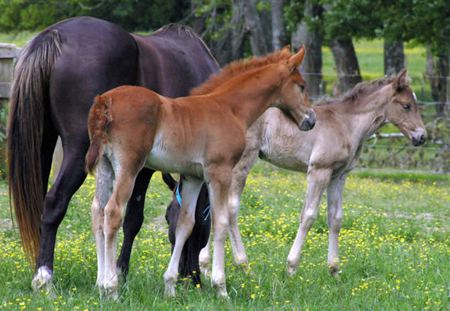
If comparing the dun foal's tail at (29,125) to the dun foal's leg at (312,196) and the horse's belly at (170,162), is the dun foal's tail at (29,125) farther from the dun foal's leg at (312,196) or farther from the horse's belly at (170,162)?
the dun foal's leg at (312,196)

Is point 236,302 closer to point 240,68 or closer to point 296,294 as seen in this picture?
point 296,294

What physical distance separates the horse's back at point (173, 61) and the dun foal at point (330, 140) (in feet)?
4.84

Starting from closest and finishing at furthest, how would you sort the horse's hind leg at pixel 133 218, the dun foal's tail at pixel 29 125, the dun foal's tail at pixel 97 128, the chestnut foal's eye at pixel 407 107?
the dun foal's tail at pixel 97 128 < the dun foal's tail at pixel 29 125 < the horse's hind leg at pixel 133 218 < the chestnut foal's eye at pixel 407 107

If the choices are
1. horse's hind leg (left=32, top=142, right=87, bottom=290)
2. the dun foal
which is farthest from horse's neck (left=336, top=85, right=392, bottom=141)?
horse's hind leg (left=32, top=142, right=87, bottom=290)

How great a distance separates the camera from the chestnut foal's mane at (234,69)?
6.08 metres

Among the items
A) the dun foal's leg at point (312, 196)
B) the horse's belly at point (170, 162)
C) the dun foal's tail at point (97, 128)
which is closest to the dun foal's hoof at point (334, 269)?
the dun foal's leg at point (312, 196)

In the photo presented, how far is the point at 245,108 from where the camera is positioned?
19.6ft

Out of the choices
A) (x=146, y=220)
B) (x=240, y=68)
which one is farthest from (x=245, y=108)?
(x=146, y=220)

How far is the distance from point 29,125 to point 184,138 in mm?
1045

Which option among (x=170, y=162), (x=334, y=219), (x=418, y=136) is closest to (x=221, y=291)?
(x=170, y=162)

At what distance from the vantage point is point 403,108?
27.3ft

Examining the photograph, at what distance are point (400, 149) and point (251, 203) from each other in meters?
7.60

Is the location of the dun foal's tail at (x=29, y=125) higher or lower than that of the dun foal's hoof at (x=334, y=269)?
higher

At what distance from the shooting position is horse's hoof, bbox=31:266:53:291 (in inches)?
222
